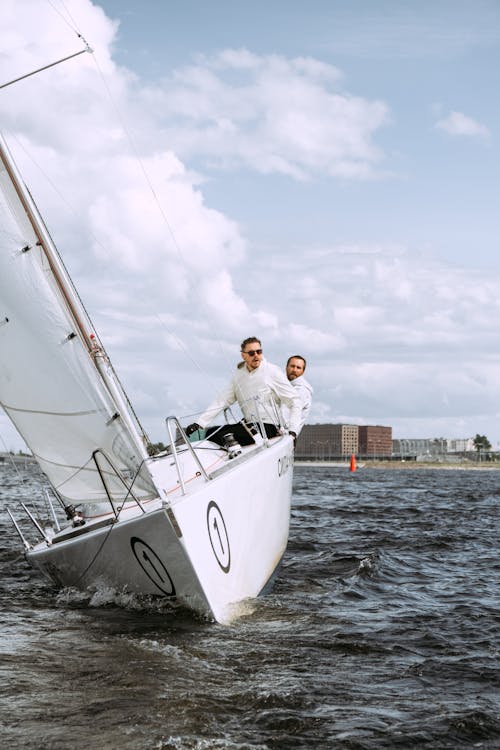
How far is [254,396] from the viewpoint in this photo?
900cm

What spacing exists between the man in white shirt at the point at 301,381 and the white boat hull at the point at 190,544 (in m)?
2.22

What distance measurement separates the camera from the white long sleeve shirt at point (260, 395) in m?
9.17

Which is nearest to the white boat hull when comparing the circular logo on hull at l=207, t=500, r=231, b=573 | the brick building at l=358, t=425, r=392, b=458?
the circular logo on hull at l=207, t=500, r=231, b=573

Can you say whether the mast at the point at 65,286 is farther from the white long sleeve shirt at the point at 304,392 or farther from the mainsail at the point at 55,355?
the white long sleeve shirt at the point at 304,392

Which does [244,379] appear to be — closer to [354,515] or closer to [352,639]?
[352,639]

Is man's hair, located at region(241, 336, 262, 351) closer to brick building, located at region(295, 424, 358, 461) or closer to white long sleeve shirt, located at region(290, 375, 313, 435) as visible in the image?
white long sleeve shirt, located at region(290, 375, 313, 435)

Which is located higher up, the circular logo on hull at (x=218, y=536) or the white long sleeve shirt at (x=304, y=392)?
the white long sleeve shirt at (x=304, y=392)

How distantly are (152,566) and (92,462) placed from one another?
49.8 inches

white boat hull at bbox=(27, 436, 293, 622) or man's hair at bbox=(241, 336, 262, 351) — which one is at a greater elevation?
man's hair at bbox=(241, 336, 262, 351)

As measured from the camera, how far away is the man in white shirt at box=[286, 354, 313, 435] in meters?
10.1

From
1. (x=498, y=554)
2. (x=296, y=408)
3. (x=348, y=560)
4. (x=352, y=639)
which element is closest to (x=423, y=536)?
(x=498, y=554)

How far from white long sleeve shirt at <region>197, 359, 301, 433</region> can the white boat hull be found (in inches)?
54.8

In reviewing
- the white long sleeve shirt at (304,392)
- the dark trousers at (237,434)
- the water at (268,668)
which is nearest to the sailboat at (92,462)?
the water at (268,668)

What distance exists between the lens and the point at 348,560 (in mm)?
10438
